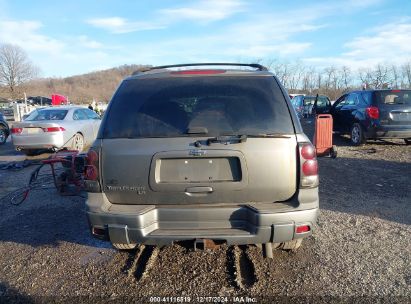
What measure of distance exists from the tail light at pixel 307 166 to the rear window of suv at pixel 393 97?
8286mm

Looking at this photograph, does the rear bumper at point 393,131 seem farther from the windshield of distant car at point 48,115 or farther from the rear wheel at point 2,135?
the rear wheel at point 2,135

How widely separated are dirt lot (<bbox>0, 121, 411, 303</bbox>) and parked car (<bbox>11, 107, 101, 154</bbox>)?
16.6ft

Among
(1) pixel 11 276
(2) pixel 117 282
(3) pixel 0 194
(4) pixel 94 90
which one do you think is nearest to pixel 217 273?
(2) pixel 117 282

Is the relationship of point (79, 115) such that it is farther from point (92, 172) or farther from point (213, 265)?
point (213, 265)

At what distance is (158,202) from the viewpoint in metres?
3.07

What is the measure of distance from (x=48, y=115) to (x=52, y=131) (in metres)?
1.12

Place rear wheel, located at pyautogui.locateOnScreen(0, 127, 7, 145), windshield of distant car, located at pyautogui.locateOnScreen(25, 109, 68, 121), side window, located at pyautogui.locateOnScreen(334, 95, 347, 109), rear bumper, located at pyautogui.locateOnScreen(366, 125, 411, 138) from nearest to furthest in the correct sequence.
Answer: rear bumper, located at pyautogui.locateOnScreen(366, 125, 411, 138)
windshield of distant car, located at pyautogui.locateOnScreen(25, 109, 68, 121)
side window, located at pyautogui.locateOnScreen(334, 95, 347, 109)
rear wheel, located at pyautogui.locateOnScreen(0, 127, 7, 145)

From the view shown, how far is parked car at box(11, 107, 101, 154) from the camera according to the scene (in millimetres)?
10164

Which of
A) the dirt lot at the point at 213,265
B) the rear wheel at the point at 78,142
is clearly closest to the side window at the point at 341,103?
the dirt lot at the point at 213,265

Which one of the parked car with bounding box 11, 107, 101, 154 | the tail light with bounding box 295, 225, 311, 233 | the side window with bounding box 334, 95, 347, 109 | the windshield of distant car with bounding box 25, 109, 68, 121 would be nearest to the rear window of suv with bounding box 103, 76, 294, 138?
the tail light with bounding box 295, 225, 311, 233

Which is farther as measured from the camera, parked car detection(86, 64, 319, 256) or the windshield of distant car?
the windshield of distant car

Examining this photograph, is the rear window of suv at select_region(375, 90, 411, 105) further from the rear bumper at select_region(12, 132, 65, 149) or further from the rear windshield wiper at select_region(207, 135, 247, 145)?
the rear bumper at select_region(12, 132, 65, 149)

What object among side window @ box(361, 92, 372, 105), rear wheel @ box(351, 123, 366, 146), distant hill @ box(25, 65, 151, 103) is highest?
distant hill @ box(25, 65, 151, 103)

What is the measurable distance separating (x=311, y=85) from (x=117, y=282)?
174ft
